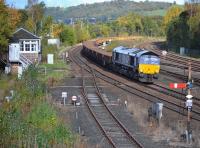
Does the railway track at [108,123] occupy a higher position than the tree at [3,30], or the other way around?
the tree at [3,30]

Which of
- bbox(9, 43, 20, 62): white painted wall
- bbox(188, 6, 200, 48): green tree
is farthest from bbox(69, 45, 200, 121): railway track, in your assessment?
bbox(188, 6, 200, 48): green tree

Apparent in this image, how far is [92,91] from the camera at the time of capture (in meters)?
38.4

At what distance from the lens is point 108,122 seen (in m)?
25.7

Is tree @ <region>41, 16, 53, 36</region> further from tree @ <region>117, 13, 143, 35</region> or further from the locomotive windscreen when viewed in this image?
tree @ <region>117, 13, 143, 35</region>

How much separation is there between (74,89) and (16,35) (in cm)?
2500

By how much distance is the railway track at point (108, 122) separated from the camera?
2108cm

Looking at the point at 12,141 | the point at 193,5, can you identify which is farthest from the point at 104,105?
the point at 193,5

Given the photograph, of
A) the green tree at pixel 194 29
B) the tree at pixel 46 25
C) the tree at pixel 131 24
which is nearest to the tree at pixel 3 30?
the tree at pixel 46 25

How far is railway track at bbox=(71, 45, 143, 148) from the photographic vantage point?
830 inches

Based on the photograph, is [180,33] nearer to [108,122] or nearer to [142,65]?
[142,65]

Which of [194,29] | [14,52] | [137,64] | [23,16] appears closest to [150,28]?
[23,16]

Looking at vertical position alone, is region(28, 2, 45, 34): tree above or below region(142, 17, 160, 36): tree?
above

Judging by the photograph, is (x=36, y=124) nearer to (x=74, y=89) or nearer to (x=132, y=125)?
(x=132, y=125)

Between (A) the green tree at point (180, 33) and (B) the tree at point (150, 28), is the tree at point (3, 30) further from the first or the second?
(B) the tree at point (150, 28)
